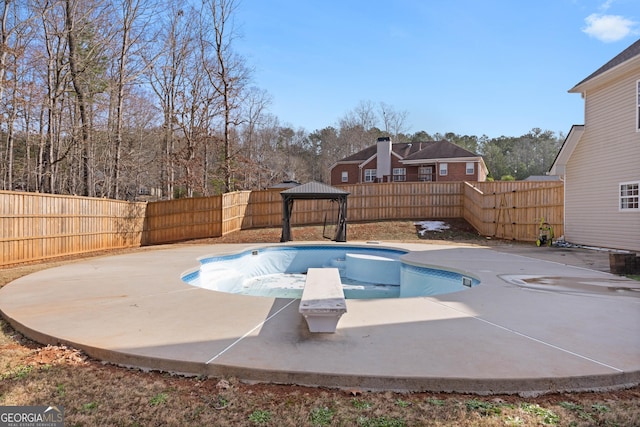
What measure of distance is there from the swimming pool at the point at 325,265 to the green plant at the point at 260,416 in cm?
510

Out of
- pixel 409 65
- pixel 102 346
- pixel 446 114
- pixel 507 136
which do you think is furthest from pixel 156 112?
pixel 507 136

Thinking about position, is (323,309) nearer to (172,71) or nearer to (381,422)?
(381,422)

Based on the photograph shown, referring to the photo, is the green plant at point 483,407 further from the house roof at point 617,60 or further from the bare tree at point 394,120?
the bare tree at point 394,120

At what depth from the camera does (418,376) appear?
2.62m

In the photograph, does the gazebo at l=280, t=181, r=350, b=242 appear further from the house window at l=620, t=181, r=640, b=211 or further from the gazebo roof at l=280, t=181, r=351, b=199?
the house window at l=620, t=181, r=640, b=211

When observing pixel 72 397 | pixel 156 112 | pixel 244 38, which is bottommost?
pixel 72 397

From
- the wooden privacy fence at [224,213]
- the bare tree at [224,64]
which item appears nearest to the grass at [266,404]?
the wooden privacy fence at [224,213]

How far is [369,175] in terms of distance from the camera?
102 ft

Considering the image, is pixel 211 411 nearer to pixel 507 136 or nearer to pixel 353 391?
pixel 353 391

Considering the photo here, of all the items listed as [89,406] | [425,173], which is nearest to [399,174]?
[425,173]

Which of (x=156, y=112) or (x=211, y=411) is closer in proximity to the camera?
(x=211, y=411)

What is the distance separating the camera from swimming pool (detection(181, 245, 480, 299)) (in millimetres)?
7914

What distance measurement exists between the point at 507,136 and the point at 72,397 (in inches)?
2680

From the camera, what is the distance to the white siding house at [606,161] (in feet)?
33.9
